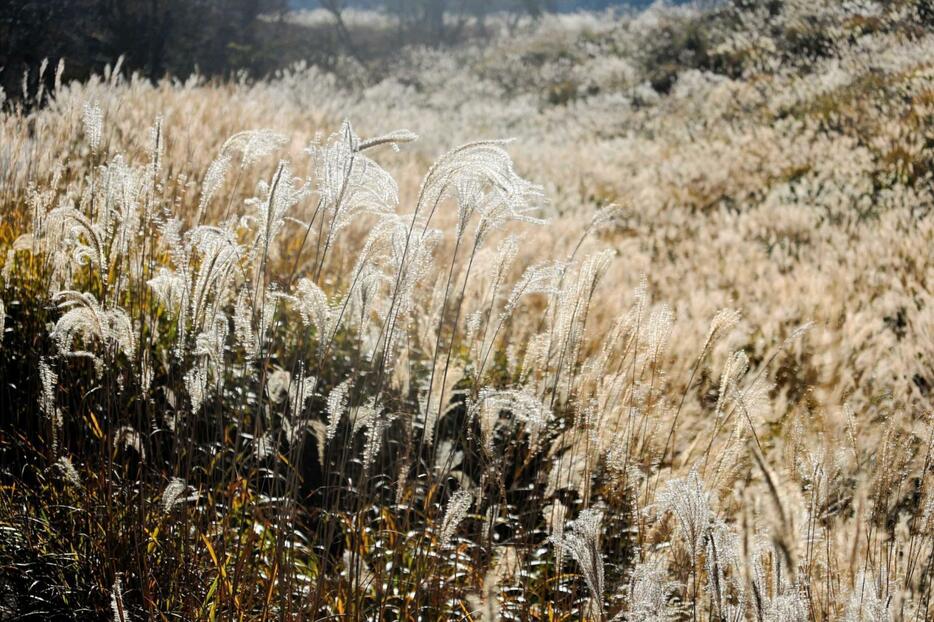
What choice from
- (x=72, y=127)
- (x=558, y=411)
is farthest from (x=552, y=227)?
(x=72, y=127)

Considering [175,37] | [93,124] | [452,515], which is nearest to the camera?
[452,515]

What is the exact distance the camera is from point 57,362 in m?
2.54

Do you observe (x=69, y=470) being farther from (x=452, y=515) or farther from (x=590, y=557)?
(x=590, y=557)

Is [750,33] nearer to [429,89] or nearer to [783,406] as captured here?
[429,89]

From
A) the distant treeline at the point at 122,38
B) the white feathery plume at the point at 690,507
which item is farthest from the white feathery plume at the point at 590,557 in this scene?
the distant treeline at the point at 122,38

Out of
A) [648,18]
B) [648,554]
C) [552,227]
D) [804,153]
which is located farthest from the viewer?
[648,18]

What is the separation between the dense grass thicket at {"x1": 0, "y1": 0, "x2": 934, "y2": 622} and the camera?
1679 mm

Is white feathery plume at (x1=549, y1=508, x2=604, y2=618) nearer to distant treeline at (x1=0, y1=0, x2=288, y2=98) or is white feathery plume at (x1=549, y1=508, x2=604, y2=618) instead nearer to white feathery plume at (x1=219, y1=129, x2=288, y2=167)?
white feathery plume at (x1=219, y1=129, x2=288, y2=167)

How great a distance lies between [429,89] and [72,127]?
63.5ft

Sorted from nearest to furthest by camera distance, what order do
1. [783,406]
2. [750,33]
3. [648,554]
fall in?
[648,554] < [783,406] < [750,33]

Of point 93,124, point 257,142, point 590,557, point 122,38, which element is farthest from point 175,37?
point 590,557

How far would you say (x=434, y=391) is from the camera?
7.38 ft

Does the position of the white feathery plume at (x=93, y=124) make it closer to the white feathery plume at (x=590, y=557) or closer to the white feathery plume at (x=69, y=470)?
the white feathery plume at (x=69, y=470)

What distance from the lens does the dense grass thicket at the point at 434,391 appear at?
66.1 inches
